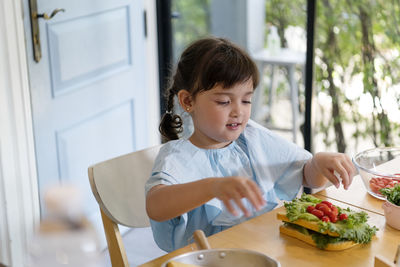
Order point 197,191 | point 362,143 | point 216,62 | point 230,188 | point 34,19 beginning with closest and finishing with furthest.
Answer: point 230,188 < point 197,191 < point 216,62 < point 34,19 < point 362,143

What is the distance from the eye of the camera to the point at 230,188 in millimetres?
976

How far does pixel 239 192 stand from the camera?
0.96 meters

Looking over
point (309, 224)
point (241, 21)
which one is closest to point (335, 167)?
point (309, 224)

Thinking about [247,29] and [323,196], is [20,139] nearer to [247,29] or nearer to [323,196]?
[323,196]

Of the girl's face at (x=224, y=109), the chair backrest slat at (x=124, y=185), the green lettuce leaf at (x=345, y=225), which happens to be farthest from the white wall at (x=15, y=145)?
the green lettuce leaf at (x=345, y=225)

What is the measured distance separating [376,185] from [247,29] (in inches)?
70.5

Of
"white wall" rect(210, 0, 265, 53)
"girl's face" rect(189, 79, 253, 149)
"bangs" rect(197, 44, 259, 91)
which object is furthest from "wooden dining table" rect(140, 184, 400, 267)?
"white wall" rect(210, 0, 265, 53)

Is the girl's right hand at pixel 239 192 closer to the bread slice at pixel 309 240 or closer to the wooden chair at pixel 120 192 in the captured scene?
the bread slice at pixel 309 240

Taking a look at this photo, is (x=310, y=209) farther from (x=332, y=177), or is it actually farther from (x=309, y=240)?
(x=332, y=177)

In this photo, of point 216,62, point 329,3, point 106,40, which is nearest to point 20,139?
point 106,40

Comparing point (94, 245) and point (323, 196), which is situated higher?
point (94, 245)

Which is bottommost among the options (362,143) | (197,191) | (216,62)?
(362,143)

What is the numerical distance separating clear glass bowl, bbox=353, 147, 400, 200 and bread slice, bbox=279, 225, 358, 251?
31 cm

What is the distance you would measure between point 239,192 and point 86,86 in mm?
1531
